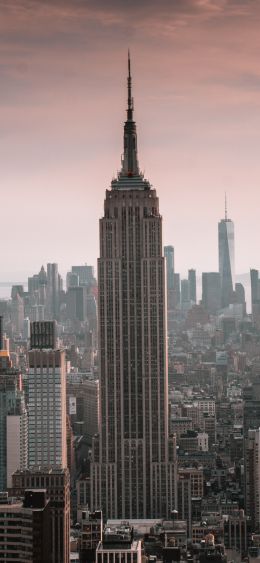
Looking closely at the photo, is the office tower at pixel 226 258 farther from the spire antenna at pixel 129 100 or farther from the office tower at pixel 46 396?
the office tower at pixel 46 396

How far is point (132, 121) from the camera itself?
14.4 m

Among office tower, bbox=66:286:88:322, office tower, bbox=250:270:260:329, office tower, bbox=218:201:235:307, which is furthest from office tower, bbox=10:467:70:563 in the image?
office tower, bbox=250:270:260:329

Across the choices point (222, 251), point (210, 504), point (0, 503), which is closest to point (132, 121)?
point (222, 251)

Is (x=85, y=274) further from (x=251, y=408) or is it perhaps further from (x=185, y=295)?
(x=251, y=408)

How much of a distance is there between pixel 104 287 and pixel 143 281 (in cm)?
45

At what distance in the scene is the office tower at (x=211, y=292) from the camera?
16.2 metres

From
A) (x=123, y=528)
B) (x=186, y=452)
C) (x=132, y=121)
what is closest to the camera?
(x=123, y=528)

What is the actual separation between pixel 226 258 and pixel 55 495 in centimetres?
480

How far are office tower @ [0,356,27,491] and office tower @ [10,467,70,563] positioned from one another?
184 cm

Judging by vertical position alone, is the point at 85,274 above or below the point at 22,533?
above

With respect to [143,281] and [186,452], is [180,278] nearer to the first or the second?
[143,281]

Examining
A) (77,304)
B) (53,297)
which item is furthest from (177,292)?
(53,297)

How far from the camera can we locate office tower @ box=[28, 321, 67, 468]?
590 inches

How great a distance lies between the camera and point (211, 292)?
58.1ft
